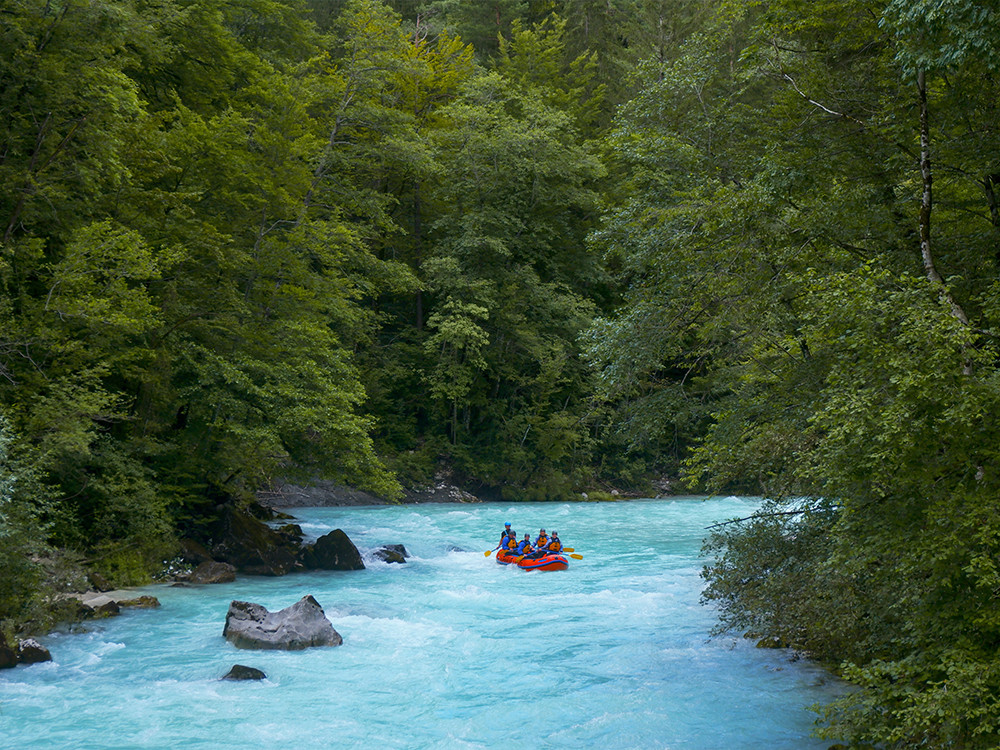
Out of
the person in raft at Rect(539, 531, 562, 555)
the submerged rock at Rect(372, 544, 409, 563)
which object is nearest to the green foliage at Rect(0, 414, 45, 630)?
the submerged rock at Rect(372, 544, 409, 563)

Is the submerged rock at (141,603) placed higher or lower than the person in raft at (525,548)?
lower

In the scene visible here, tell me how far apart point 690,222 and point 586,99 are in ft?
104

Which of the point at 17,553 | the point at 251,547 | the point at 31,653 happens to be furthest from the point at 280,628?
the point at 251,547

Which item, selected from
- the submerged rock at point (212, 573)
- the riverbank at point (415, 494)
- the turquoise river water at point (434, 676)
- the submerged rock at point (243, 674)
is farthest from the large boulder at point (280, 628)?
the riverbank at point (415, 494)

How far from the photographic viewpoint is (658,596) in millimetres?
13562

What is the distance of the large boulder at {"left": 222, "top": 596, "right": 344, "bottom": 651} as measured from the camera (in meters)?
10.4

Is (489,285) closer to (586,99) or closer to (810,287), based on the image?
(586,99)

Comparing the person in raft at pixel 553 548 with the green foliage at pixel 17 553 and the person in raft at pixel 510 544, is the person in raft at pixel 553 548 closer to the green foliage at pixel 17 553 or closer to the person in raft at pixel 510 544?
the person in raft at pixel 510 544

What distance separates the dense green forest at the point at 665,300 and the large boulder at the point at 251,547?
1.40ft

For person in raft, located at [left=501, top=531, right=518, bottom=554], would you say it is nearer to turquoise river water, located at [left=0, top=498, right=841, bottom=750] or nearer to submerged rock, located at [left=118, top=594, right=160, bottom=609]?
turquoise river water, located at [left=0, top=498, right=841, bottom=750]

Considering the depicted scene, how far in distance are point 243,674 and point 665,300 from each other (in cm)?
658

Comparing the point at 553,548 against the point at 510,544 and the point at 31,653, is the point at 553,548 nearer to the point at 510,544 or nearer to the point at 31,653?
the point at 510,544

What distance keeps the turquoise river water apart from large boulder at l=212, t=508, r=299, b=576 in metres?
0.66

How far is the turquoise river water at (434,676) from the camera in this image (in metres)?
7.69
